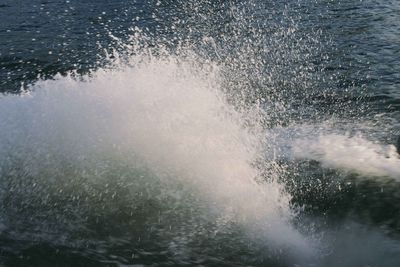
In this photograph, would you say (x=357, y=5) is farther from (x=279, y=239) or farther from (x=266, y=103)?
(x=279, y=239)

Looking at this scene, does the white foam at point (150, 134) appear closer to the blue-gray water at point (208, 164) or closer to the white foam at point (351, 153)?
the blue-gray water at point (208, 164)

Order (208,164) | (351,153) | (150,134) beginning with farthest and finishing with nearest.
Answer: (351,153) < (150,134) < (208,164)

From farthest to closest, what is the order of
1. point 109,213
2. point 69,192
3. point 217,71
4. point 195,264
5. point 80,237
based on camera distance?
point 217,71 < point 69,192 < point 109,213 < point 80,237 < point 195,264

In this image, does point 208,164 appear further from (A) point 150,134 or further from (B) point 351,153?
(B) point 351,153

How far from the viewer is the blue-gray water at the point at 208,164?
257 inches

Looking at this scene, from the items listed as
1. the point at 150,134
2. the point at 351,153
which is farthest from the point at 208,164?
the point at 351,153

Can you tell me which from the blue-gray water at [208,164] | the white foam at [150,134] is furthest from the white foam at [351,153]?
the white foam at [150,134]

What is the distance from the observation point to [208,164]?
8.04 m

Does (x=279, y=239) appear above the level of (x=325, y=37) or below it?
below

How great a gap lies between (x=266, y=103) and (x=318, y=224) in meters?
5.17

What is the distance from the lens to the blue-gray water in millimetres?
6520

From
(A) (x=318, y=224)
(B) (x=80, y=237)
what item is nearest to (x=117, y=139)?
(B) (x=80, y=237)

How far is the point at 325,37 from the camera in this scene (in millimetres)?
15742

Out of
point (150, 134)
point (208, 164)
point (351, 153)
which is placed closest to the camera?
point (208, 164)
